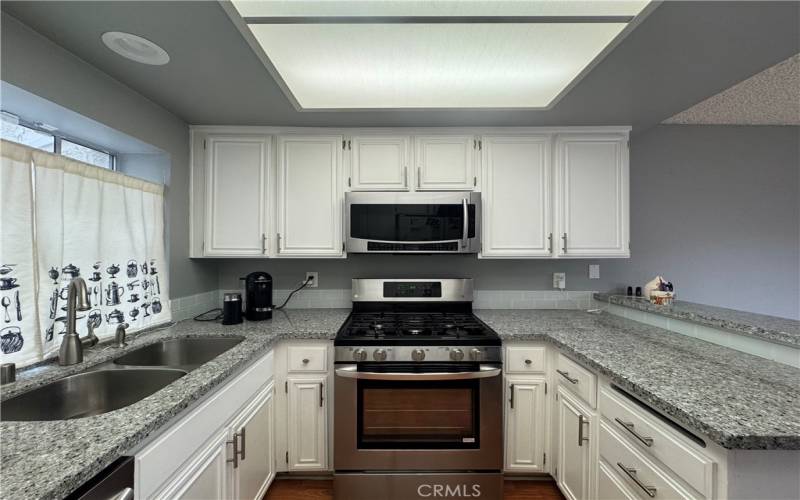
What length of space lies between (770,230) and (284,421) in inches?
153

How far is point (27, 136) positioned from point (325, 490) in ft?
7.51

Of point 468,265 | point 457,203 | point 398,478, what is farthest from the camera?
point 468,265

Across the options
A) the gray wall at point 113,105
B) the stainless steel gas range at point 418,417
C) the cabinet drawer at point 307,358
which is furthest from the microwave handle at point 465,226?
the gray wall at point 113,105

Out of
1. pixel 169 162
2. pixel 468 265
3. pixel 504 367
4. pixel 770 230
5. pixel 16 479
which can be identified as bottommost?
pixel 504 367

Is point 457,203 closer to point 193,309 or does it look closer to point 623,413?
point 623,413

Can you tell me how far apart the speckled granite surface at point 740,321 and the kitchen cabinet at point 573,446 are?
0.78 meters

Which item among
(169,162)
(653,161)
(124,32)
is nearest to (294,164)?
(169,162)

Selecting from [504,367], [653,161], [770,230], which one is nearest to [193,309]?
[504,367]

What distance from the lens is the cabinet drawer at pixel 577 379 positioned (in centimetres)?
154

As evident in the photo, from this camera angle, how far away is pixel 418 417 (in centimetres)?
185

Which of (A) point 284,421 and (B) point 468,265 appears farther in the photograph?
(B) point 468,265

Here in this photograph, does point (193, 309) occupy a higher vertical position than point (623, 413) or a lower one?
higher

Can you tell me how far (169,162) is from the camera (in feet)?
6.91

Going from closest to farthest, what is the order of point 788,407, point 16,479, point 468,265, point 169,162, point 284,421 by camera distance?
point 16,479
point 788,407
point 284,421
point 169,162
point 468,265
